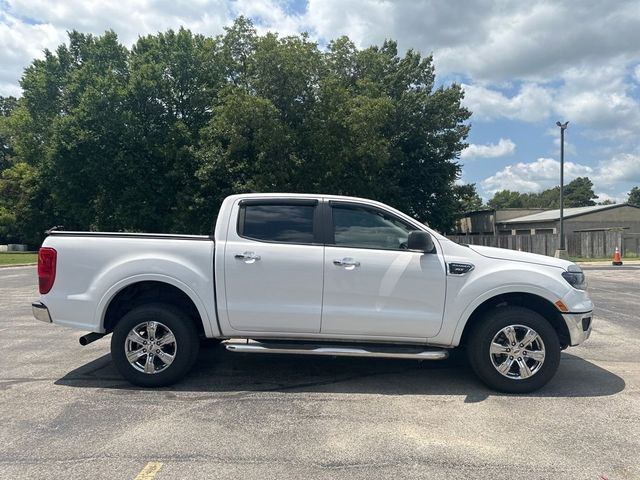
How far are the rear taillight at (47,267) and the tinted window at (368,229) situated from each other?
2894 millimetres

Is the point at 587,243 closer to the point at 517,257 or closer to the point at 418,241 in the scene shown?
the point at 517,257

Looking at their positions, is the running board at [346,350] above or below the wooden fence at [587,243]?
below

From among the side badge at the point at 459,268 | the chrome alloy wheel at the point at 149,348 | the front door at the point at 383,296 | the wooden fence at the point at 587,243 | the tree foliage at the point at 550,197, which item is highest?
the tree foliage at the point at 550,197

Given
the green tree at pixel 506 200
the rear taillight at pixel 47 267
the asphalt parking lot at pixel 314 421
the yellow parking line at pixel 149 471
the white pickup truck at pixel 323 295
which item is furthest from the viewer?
the green tree at pixel 506 200

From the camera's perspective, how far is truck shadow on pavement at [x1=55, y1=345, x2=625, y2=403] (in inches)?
201

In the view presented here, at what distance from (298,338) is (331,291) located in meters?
0.60

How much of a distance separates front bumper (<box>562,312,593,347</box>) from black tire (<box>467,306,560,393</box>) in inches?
8.3

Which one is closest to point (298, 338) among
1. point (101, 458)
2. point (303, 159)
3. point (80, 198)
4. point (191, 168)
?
point (101, 458)

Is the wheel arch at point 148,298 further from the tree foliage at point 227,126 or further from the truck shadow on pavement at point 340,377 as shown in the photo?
the tree foliage at point 227,126

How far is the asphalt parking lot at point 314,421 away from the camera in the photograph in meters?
3.51

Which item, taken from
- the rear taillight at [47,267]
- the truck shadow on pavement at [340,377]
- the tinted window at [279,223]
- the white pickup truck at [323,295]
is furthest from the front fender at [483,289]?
the rear taillight at [47,267]

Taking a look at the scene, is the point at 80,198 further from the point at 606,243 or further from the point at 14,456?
the point at 606,243

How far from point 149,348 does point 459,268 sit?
3.22m

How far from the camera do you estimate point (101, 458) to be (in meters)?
3.60
